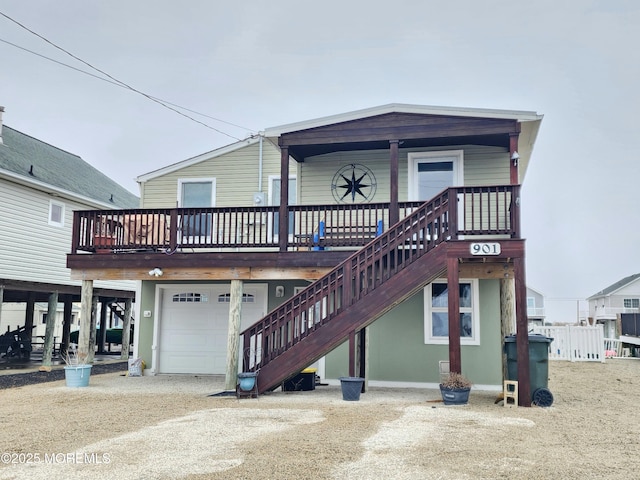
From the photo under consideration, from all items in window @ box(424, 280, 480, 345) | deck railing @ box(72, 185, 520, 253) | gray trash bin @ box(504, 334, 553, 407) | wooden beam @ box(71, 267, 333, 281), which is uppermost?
deck railing @ box(72, 185, 520, 253)

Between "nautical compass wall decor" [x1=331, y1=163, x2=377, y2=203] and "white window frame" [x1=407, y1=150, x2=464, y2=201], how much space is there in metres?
0.82

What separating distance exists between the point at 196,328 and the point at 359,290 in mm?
5574

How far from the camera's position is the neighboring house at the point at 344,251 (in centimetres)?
906

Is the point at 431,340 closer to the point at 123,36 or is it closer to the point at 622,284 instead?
the point at 123,36

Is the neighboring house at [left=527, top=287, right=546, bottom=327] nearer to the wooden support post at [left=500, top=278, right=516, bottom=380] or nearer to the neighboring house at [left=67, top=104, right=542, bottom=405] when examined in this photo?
the neighboring house at [left=67, top=104, right=542, bottom=405]

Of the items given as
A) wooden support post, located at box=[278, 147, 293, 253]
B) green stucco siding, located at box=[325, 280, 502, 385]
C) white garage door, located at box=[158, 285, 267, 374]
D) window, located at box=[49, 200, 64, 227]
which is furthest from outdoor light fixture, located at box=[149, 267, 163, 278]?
window, located at box=[49, 200, 64, 227]

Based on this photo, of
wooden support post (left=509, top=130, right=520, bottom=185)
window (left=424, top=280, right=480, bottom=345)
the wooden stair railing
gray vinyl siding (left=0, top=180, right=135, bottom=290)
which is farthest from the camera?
gray vinyl siding (left=0, top=180, right=135, bottom=290)

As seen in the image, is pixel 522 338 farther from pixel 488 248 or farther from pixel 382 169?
pixel 382 169

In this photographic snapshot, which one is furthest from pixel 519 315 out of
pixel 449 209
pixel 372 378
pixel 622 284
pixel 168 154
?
pixel 622 284

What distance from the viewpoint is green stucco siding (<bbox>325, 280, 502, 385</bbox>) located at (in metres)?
11.0

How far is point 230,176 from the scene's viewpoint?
1376 cm

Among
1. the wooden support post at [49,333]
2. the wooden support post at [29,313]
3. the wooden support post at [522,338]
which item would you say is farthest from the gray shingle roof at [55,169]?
the wooden support post at [522,338]

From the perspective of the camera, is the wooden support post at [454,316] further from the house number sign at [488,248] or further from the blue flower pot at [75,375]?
the blue flower pot at [75,375]

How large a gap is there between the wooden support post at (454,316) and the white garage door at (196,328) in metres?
5.47
